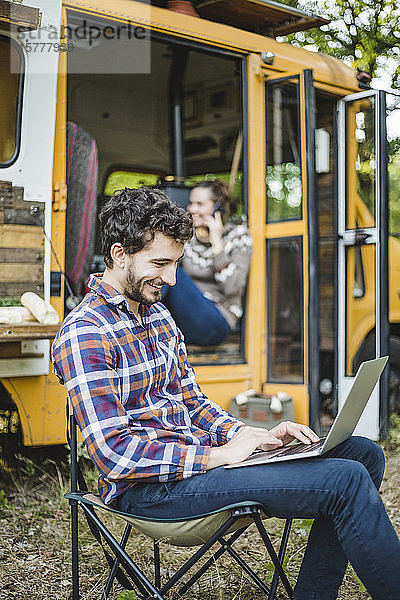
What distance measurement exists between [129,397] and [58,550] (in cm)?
125

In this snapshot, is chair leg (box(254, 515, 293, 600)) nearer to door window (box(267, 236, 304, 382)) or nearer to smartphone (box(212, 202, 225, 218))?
door window (box(267, 236, 304, 382))

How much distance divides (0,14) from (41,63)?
0.28m

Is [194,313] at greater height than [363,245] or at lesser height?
lesser

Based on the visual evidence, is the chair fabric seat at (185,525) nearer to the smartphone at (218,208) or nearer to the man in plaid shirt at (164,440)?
the man in plaid shirt at (164,440)

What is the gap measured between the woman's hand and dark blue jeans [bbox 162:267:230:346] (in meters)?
0.44

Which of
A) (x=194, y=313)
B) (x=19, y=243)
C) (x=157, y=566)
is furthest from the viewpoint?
(x=194, y=313)

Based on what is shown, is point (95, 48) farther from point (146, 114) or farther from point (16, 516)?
point (16, 516)

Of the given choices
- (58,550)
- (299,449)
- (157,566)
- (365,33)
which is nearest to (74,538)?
(157,566)

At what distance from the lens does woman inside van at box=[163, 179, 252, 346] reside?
4.09m

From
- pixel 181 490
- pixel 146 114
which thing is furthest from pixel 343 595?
pixel 146 114

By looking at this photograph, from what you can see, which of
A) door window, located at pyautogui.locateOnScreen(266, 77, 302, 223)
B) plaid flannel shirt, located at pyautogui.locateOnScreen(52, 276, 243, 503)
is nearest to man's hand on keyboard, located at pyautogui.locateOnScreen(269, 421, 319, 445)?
plaid flannel shirt, located at pyautogui.locateOnScreen(52, 276, 243, 503)

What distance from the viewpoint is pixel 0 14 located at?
3.15 m

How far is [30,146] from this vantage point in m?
3.36

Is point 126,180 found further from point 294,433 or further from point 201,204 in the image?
point 294,433
